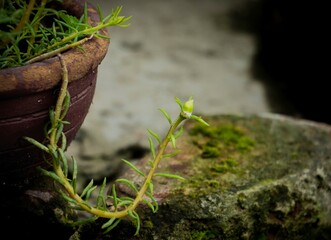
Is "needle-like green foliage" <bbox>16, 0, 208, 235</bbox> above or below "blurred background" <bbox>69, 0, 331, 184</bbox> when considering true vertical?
above

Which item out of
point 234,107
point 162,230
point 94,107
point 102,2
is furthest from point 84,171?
point 102,2

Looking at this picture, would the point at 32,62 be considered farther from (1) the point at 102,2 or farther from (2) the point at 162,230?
(1) the point at 102,2

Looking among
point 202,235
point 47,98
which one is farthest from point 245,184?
point 47,98

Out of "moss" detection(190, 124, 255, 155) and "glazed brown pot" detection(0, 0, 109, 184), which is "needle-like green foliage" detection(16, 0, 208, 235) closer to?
"glazed brown pot" detection(0, 0, 109, 184)


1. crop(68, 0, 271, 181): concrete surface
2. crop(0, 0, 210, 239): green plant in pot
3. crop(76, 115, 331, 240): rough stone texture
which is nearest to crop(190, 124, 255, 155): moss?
crop(76, 115, 331, 240): rough stone texture

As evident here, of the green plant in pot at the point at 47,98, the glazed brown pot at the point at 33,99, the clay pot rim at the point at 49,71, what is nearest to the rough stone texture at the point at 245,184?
the green plant in pot at the point at 47,98

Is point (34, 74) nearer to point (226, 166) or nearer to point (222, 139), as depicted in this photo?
point (226, 166)
